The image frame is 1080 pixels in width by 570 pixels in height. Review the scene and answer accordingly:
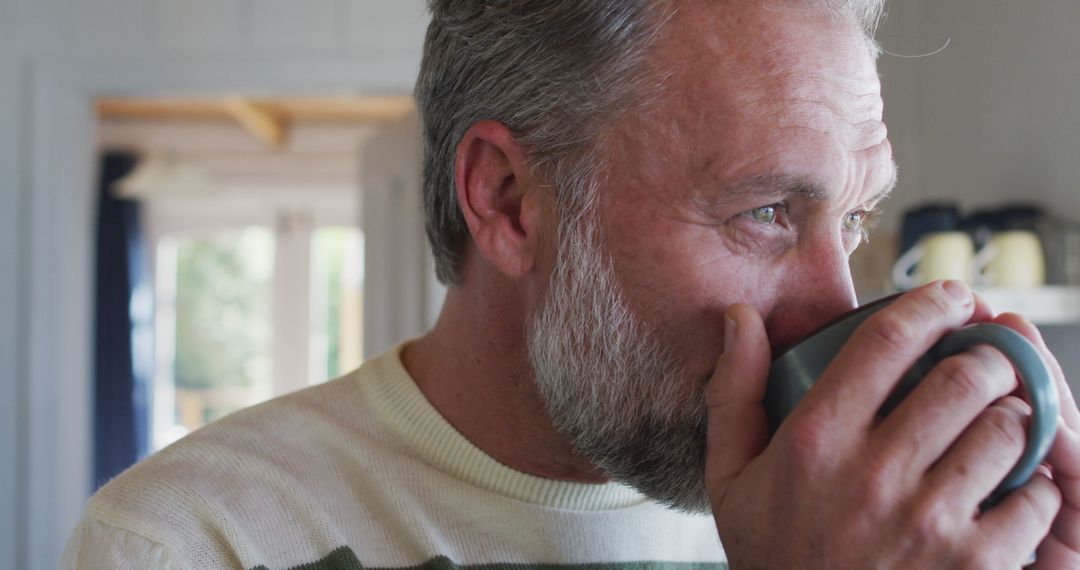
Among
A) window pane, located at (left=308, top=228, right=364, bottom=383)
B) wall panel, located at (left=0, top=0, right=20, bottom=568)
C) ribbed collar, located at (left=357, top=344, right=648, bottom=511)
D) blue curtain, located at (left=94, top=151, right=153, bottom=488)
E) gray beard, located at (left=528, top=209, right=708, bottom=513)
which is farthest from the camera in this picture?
window pane, located at (left=308, top=228, right=364, bottom=383)

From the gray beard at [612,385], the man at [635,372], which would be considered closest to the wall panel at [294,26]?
the man at [635,372]

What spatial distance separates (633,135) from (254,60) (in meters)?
1.99

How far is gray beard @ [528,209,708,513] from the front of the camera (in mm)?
840

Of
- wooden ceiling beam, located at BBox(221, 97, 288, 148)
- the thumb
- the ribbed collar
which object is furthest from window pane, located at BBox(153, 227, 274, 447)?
the thumb

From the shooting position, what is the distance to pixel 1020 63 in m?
2.10

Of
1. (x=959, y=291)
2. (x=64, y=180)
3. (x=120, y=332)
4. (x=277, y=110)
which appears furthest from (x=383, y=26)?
(x=120, y=332)

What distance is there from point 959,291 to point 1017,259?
141 cm

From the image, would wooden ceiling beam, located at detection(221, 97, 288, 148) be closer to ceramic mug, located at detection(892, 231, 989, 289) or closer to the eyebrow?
ceramic mug, located at detection(892, 231, 989, 289)

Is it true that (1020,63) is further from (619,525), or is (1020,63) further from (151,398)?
(151,398)

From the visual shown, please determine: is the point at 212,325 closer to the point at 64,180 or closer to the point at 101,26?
the point at 64,180

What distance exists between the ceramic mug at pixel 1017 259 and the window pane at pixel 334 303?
4535mm

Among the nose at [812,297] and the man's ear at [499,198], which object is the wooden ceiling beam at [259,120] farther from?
the nose at [812,297]

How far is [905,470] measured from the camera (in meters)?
0.64

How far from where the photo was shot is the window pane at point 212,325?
6.20 meters
